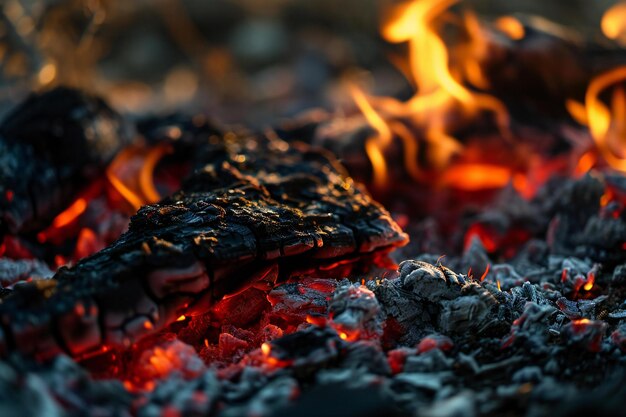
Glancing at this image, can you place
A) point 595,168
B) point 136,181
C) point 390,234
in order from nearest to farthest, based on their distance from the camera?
point 390,234 → point 136,181 → point 595,168

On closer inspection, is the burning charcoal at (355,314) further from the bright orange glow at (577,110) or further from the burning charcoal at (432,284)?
the bright orange glow at (577,110)

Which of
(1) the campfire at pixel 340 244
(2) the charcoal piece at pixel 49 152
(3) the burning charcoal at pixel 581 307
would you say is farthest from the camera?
(2) the charcoal piece at pixel 49 152

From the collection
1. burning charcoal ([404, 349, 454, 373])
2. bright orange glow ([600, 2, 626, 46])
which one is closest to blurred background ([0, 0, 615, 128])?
bright orange glow ([600, 2, 626, 46])

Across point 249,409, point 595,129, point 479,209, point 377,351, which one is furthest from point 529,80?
point 249,409

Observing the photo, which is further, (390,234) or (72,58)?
(72,58)

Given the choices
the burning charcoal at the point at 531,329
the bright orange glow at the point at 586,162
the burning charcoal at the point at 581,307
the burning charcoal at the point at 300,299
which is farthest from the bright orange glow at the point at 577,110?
the burning charcoal at the point at 300,299

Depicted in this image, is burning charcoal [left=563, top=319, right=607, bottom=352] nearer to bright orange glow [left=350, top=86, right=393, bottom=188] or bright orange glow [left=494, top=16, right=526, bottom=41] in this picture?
bright orange glow [left=350, top=86, right=393, bottom=188]

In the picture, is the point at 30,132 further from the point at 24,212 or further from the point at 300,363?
the point at 300,363
